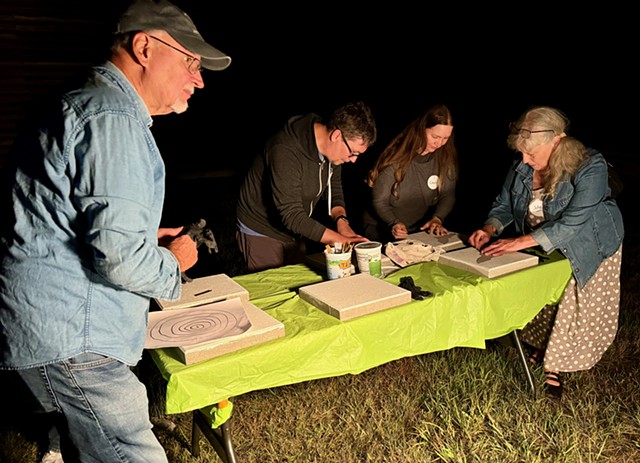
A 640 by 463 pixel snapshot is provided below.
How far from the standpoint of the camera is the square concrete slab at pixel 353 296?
1942mm

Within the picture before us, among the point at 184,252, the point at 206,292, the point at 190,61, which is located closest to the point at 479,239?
the point at 206,292

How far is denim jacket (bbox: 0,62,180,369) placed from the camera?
1206 mm

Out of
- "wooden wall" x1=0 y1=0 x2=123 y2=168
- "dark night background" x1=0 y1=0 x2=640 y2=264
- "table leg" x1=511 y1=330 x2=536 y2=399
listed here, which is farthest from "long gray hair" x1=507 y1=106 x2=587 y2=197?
"wooden wall" x1=0 y1=0 x2=123 y2=168

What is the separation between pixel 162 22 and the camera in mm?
1338

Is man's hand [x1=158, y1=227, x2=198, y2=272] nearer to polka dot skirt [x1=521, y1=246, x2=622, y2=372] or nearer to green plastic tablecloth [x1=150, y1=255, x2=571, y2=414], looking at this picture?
green plastic tablecloth [x1=150, y1=255, x2=571, y2=414]

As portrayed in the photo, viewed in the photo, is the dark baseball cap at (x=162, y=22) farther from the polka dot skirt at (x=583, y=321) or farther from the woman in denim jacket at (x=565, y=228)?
the polka dot skirt at (x=583, y=321)

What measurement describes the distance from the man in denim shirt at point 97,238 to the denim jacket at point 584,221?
1805 millimetres

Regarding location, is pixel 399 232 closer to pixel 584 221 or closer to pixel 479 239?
pixel 479 239

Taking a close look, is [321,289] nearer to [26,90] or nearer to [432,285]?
[432,285]

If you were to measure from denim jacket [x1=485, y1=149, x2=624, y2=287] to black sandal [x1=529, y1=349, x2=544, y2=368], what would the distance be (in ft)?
2.04

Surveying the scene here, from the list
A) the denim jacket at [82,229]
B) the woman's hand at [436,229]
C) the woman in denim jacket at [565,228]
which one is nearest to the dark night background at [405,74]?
the woman's hand at [436,229]

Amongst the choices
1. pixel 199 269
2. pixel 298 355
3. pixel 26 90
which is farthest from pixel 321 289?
pixel 26 90

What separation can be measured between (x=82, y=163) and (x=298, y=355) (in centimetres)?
93

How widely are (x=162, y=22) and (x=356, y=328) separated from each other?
3.66 feet
